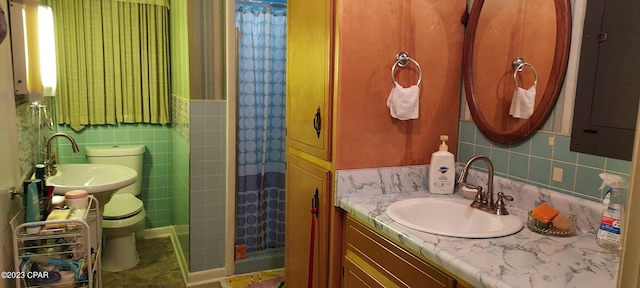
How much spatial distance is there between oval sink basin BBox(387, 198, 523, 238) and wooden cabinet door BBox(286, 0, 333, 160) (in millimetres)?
397

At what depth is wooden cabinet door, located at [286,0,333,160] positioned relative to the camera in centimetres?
181

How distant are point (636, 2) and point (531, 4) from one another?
0.37m

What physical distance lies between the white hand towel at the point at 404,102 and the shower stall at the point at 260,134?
52.0 inches

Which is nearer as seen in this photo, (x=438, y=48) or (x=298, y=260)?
(x=438, y=48)

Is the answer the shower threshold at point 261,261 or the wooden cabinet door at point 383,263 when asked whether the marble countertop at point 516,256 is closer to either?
the wooden cabinet door at point 383,263

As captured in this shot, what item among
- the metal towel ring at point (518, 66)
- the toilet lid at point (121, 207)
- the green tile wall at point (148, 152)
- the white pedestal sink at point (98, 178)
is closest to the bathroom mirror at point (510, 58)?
the metal towel ring at point (518, 66)

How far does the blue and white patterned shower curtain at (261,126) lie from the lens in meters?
2.83

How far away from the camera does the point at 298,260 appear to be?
2230 mm

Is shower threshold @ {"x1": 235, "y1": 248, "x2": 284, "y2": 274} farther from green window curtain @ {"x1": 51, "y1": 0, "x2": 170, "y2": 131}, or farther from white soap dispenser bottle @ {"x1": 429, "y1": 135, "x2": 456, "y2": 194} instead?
white soap dispenser bottle @ {"x1": 429, "y1": 135, "x2": 456, "y2": 194}

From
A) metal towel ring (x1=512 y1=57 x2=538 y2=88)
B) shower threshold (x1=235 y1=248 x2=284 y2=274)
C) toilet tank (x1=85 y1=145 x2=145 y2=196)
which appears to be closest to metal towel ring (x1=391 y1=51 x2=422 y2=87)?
metal towel ring (x1=512 y1=57 x2=538 y2=88)

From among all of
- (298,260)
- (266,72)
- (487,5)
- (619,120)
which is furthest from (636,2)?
(266,72)

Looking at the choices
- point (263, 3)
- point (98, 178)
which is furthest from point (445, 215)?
point (98, 178)

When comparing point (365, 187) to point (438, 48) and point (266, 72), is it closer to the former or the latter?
point (438, 48)

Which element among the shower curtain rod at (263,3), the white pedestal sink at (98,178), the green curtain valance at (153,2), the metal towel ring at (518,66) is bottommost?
the white pedestal sink at (98,178)
